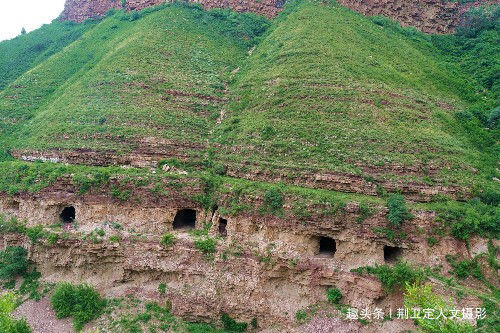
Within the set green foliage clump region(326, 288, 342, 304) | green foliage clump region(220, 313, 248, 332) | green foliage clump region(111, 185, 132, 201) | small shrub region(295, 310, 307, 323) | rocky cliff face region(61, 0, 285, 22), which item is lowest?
green foliage clump region(220, 313, 248, 332)

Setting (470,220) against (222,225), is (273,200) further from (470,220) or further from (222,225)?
(470,220)

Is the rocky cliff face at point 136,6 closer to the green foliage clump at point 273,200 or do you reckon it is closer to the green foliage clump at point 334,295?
the green foliage clump at point 273,200

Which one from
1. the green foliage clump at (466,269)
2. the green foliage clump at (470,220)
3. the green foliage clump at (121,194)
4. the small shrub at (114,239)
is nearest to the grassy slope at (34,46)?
the green foliage clump at (121,194)

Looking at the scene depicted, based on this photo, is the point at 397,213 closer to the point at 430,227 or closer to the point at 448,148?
the point at 430,227

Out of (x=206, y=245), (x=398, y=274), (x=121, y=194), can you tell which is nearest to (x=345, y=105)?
(x=398, y=274)

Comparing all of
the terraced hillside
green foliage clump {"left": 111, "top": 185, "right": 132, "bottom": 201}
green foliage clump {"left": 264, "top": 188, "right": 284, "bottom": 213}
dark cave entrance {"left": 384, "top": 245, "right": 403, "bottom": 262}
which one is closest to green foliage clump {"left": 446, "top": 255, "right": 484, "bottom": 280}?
the terraced hillside

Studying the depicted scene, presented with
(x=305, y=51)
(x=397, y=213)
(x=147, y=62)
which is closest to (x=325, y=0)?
(x=305, y=51)

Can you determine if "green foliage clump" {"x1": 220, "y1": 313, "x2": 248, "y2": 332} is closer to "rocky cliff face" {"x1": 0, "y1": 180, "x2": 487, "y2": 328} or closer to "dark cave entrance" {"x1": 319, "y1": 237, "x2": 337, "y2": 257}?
"rocky cliff face" {"x1": 0, "y1": 180, "x2": 487, "y2": 328}
